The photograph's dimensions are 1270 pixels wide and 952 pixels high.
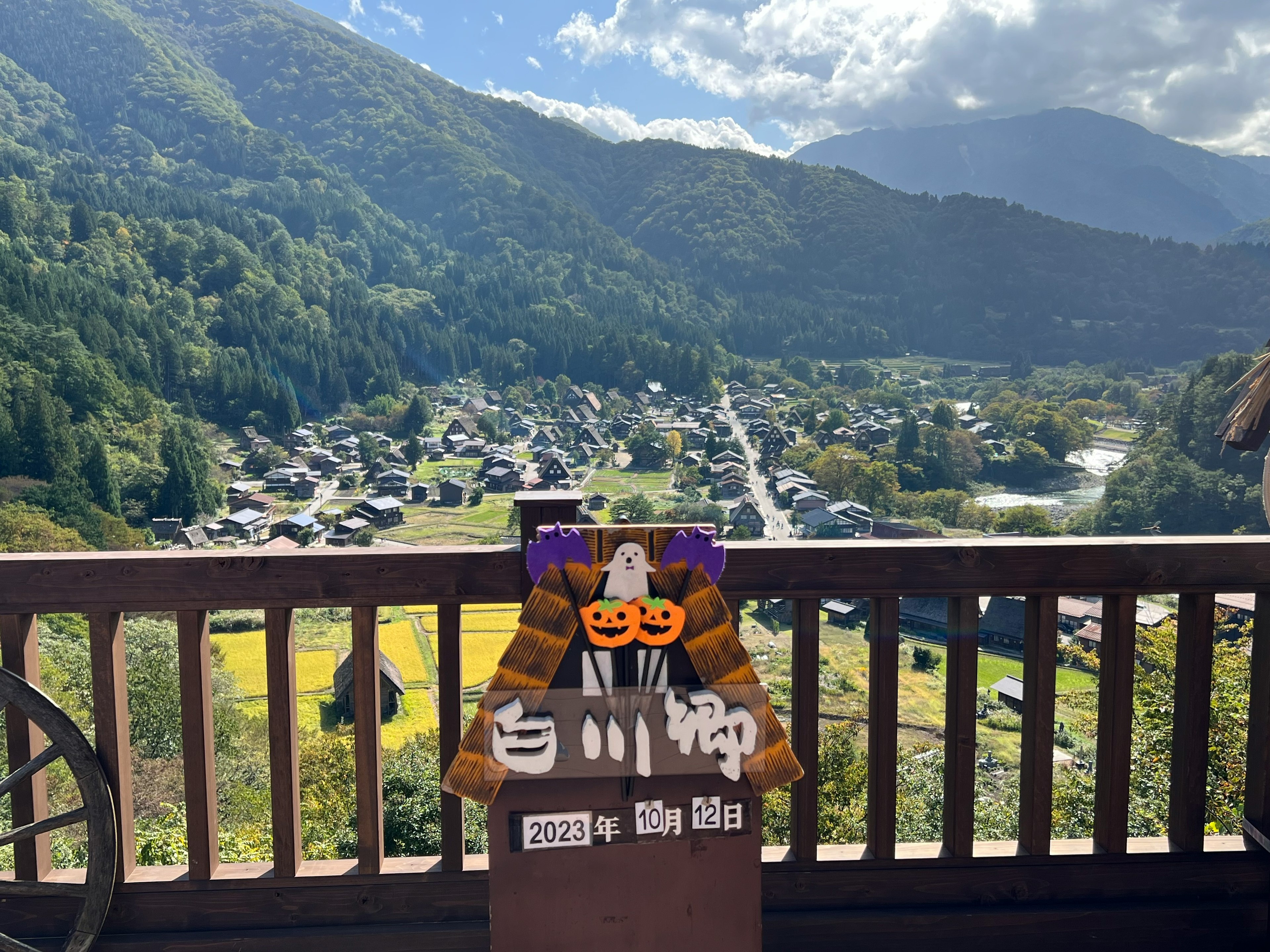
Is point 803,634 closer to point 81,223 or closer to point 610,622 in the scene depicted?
point 610,622

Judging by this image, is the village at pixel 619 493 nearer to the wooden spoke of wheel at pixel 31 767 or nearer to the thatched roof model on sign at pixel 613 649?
the thatched roof model on sign at pixel 613 649

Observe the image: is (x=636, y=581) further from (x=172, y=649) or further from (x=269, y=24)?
(x=269, y=24)

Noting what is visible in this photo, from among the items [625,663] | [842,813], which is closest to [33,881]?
[625,663]

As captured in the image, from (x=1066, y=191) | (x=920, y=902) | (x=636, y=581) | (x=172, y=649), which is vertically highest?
(x=1066, y=191)

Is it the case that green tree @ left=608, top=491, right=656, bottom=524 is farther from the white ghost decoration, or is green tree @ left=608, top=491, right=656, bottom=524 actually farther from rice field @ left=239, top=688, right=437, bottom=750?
the white ghost decoration

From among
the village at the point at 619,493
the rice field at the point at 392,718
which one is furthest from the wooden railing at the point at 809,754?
the rice field at the point at 392,718

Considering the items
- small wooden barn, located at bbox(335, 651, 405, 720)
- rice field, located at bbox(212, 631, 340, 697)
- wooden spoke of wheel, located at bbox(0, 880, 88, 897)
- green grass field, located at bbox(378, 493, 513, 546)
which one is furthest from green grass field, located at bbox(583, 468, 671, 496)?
wooden spoke of wheel, located at bbox(0, 880, 88, 897)
